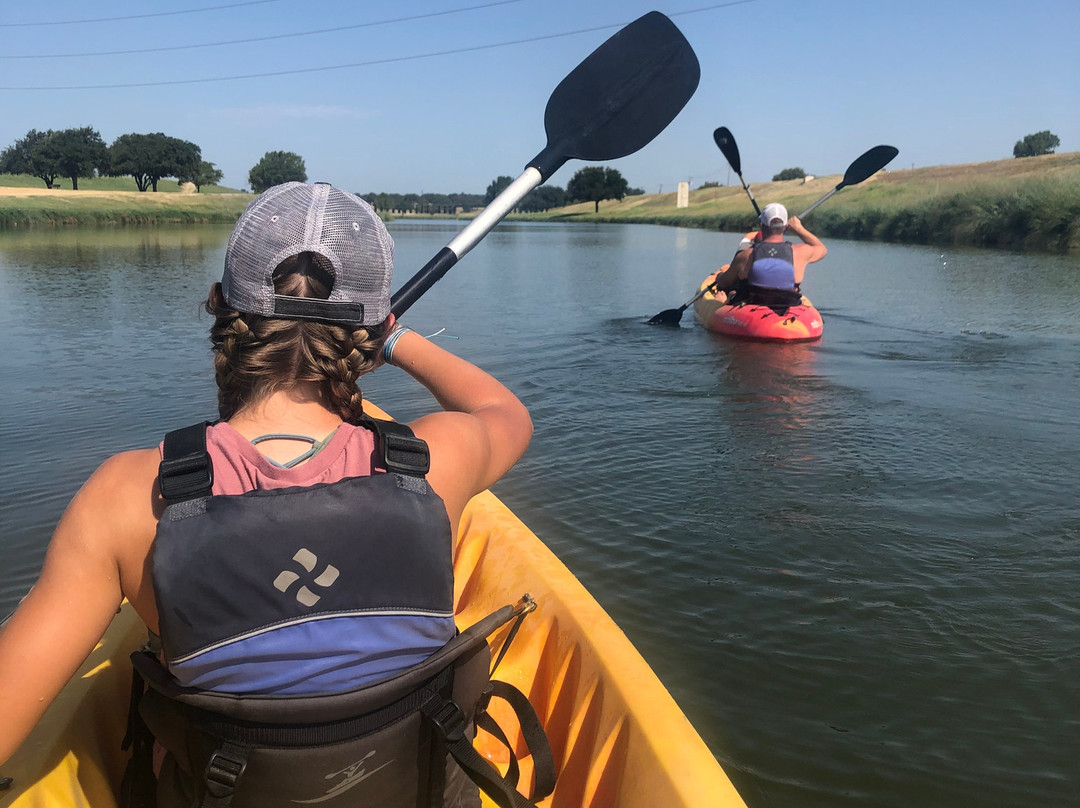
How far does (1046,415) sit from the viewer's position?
24.0 feet

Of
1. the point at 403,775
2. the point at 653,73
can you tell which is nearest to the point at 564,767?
the point at 403,775

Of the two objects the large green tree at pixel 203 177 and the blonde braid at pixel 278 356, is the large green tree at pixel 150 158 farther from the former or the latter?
the blonde braid at pixel 278 356

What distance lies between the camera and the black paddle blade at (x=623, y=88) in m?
3.56

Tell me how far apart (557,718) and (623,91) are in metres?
2.51

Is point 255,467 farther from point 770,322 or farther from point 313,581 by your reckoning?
point 770,322

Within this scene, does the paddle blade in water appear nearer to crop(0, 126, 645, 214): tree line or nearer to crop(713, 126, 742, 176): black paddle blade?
crop(713, 126, 742, 176): black paddle blade

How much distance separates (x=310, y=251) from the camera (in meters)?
1.42

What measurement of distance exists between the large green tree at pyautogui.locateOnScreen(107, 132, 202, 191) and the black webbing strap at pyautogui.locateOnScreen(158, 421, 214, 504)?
9214cm

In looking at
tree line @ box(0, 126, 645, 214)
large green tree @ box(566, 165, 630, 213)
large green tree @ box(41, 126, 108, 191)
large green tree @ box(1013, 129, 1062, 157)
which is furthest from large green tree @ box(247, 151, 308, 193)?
large green tree @ box(1013, 129, 1062, 157)

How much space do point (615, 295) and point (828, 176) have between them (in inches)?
2669

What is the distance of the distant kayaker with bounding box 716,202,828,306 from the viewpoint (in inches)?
433

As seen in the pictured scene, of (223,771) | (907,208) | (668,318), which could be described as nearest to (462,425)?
(223,771)

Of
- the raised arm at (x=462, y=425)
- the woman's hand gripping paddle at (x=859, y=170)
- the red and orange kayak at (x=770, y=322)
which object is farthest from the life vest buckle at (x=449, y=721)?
the woman's hand gripping paddle at (x=859, y=170)

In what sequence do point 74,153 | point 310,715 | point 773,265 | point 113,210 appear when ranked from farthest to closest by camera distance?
point 74,153 < point 113,210 < point 773,265 < point 310,715
